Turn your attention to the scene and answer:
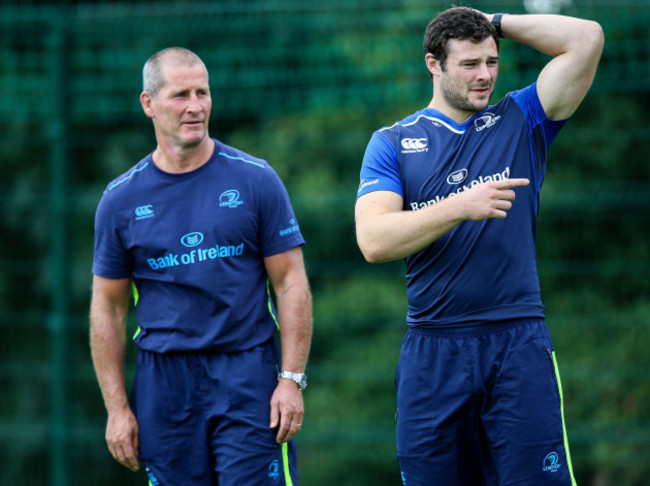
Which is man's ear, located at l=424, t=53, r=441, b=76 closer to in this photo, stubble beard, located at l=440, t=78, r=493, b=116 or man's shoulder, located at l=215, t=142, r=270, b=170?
stubble beard, located at l=440, t=78, r=493, b=116

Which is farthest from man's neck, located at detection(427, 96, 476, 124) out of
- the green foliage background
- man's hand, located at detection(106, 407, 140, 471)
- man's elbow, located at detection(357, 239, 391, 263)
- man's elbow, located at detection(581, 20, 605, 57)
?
the green foliage background

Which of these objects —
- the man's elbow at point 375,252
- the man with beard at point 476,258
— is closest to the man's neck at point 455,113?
the man with beard at point 476,258

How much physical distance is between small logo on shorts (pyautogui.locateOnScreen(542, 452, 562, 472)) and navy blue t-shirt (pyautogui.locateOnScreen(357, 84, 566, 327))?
0.51m

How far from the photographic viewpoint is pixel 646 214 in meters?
6.25

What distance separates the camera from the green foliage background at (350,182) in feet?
20.5

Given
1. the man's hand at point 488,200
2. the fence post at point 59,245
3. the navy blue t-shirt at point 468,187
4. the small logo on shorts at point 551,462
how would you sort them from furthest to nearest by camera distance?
1. the fence post at point 59,245
2. the navy blue t-shirt at point 468,187
3. the small logo on shorts at point 551,462
4. the man's hand at point 488,200

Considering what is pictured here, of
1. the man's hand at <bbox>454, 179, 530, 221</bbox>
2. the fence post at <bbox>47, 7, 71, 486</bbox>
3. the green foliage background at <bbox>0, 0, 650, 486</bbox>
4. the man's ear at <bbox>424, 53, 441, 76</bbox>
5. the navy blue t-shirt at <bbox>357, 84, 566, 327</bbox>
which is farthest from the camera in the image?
the fence post at <bbox>47, 7, 71, 486</bbox>

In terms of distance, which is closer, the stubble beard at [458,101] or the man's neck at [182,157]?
the stubble beard at [458,101]

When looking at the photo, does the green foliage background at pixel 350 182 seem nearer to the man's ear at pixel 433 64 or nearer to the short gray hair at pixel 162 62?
the short gray hair at pixel 162 62

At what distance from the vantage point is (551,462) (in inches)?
145

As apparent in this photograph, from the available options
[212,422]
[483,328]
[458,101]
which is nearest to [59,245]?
[212,422]

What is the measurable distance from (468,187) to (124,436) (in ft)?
5.71

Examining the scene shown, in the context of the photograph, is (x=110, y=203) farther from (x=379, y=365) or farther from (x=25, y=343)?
(x=25, y=343)

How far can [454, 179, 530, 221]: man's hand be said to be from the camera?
3426 millimetres
